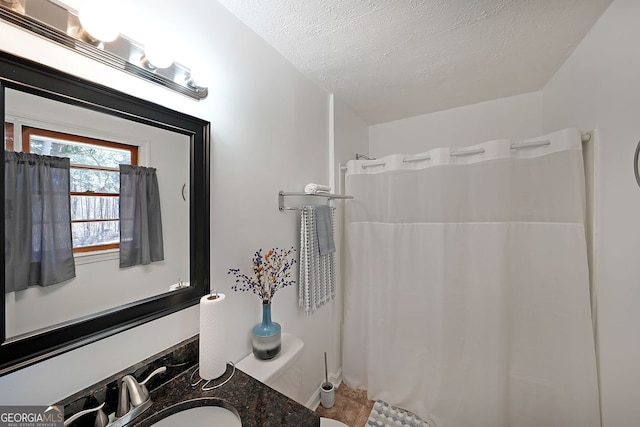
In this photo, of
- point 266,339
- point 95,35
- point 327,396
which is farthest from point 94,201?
point 327,396

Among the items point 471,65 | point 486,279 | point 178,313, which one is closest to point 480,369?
point 486,279

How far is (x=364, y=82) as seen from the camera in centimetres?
176

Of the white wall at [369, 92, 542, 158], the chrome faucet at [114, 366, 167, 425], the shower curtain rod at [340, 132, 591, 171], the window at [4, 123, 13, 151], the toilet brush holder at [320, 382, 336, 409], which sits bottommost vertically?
the toilet brush holder at [320, 382, 336, 409]

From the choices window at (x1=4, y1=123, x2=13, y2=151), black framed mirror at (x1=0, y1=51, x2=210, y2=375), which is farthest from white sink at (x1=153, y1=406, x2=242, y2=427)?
window at (x1=4, y1=123, x2=13, y2=151)

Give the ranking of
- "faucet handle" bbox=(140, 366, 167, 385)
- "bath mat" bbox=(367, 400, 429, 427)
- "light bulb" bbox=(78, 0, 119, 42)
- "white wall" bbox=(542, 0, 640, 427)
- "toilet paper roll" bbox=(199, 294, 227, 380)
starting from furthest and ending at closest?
"bath mat" bbox=(367, 400, 429, 427) < "white wall" bbox=(542, 0, 640, 427) < "toilet paper roll" bbox=(199, 294, 227, 380) < "faucet handle" bbox=(140, 366, 167, 385) < "light bulb" bbox=(78, 0, 119, 42)

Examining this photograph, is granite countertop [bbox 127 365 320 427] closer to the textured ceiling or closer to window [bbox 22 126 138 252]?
window [bbox 22 126 138 252]

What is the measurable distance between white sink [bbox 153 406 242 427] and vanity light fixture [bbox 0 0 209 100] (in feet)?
3.80

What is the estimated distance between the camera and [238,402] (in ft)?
2.70

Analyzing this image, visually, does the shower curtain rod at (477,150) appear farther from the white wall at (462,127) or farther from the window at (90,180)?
the window at (90,180)

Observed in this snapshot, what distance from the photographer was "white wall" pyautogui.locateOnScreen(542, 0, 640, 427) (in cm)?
102

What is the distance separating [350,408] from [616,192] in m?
2.12

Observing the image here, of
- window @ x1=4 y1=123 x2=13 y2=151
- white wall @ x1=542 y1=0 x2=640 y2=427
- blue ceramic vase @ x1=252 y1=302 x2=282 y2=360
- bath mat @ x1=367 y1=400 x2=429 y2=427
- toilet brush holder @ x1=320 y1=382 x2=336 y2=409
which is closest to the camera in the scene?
window @ x1=4 y1=123 x2=13 y2=151

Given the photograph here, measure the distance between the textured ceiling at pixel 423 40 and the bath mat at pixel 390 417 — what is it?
246 centimetres

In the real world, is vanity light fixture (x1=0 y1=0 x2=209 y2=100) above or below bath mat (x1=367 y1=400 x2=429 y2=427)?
above
